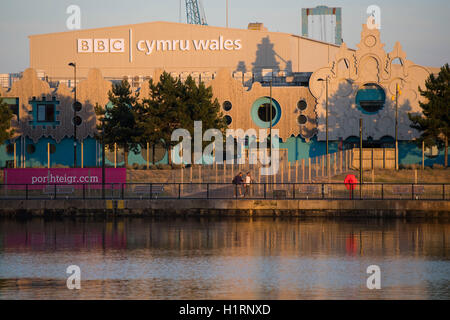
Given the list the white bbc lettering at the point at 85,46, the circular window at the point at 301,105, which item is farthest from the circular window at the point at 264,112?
the white bbc lettering at the point at 85,46

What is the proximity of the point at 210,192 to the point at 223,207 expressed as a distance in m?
4.55

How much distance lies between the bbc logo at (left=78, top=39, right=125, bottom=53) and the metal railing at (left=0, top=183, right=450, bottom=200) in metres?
48.9

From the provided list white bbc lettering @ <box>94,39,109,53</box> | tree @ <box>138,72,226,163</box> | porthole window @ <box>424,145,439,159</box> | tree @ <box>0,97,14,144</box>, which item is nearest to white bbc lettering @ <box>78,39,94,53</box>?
white bbc lettering @ <box>94,39,109,53</box>

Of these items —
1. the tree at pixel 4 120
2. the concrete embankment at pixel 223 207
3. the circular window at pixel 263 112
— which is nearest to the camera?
the concrete embankment at pixel 223 207

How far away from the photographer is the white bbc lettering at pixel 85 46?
9256 centimetres

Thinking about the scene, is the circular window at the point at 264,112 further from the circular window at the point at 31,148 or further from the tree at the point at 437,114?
the circular window at the point at 31,148

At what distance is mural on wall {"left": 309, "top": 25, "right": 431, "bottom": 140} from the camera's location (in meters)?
77.4

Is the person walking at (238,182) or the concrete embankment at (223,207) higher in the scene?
the person walking at (238,182)

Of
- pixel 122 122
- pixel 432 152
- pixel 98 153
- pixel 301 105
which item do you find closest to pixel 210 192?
pixel 122 122

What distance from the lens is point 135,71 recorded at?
302ft

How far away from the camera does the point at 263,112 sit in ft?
261

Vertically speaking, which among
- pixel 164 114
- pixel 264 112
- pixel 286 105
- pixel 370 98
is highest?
pixel 370 98

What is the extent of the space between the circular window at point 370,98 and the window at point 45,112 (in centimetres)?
3213

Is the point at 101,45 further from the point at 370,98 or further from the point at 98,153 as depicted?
the point at 370,98
